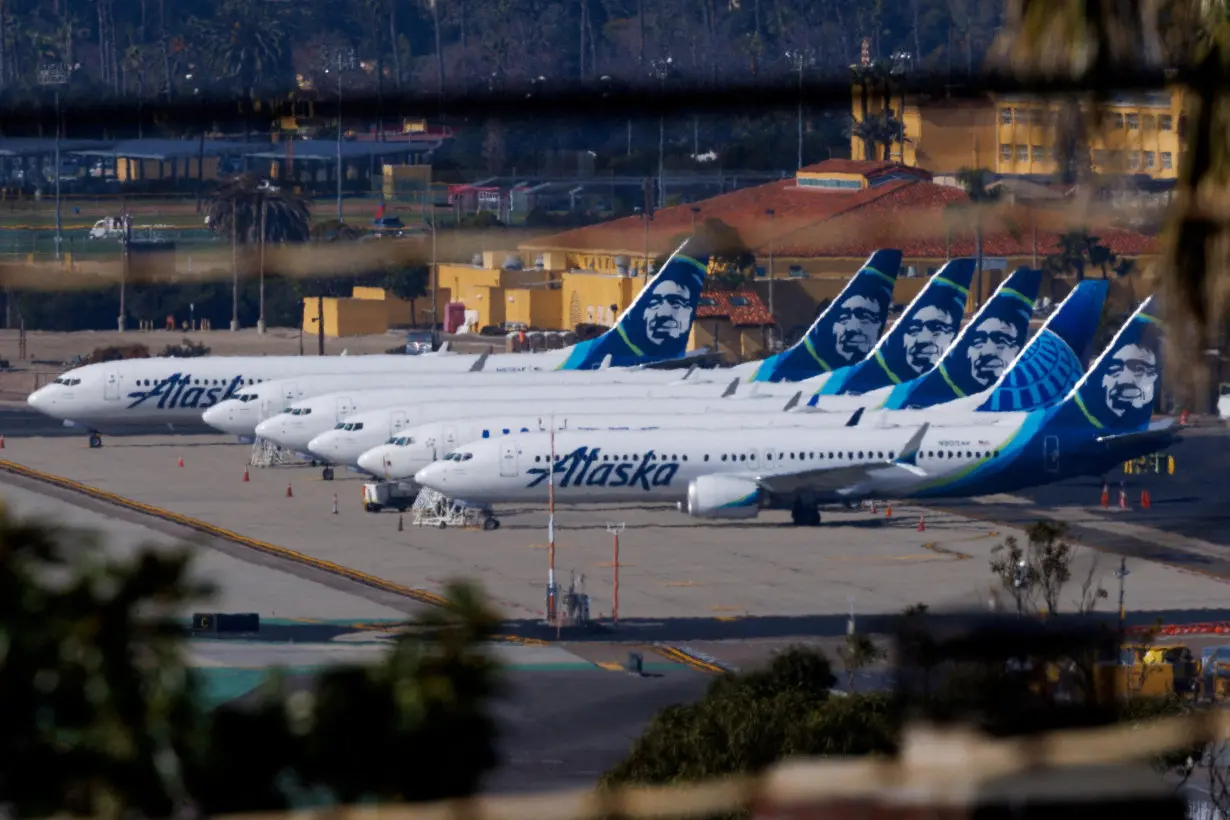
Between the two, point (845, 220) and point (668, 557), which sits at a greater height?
point (845, 220)

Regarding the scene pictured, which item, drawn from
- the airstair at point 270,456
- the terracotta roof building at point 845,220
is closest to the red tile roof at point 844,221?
the terracotta roof building at point 845,220

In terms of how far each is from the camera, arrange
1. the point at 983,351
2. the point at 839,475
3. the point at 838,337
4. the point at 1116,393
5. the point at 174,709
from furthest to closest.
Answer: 1. the point at 838,337
2. the point at 983,351
3. the point at 1116,393
4. the point at 839,475
5. the point at 174,709

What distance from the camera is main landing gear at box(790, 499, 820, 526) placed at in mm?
74750

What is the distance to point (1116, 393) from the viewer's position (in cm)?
7738

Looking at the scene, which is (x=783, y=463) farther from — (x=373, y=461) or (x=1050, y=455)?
(x=373, y=461)

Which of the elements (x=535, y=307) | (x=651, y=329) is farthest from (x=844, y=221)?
(x=535, y=307)

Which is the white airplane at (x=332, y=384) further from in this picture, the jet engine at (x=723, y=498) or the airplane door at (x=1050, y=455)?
the airplane door at (x=1050, y=455)

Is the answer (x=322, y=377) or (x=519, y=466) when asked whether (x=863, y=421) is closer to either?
(x=519, y=466)

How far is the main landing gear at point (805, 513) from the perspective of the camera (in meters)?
74.8

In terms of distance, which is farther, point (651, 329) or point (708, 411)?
point (651, 329)

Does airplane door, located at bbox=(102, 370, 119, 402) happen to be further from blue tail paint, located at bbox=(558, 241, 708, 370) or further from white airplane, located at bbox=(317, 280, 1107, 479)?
blue tail paint, located at bbox=(558, 241, 708, 370)

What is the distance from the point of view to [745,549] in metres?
70.3

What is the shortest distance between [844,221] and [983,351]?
73807 mm

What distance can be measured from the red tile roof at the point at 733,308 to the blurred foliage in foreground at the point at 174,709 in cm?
9942
